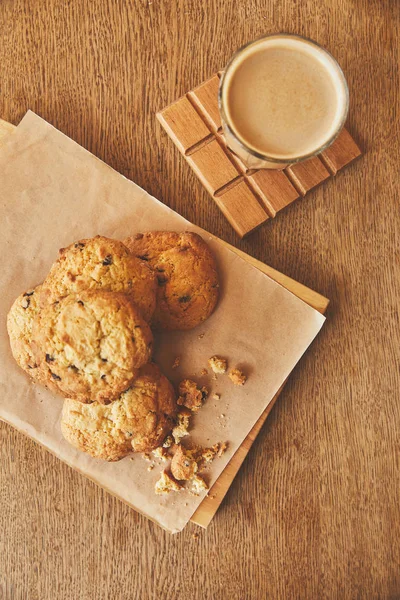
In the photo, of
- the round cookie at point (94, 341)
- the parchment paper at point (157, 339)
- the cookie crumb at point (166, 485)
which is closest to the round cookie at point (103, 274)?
the round cookie at point (94, 341)

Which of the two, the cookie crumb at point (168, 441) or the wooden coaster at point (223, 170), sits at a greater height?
the wooden coaster at point (223, 170)

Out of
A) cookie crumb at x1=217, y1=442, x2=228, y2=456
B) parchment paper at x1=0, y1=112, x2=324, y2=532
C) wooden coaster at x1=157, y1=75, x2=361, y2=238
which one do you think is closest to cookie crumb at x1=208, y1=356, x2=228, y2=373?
parchment paper at x1=0, y1=112, x2=324, y2=532

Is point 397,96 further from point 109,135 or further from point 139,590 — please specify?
point 139,590

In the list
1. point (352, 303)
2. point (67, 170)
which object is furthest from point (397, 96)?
point (67, 170)

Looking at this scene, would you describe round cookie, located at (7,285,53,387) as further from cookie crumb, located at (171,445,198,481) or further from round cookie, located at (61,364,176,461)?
cookie crumb, located at (171,445,198,481)

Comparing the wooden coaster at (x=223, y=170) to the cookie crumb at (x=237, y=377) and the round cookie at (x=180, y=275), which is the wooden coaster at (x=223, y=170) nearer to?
the round cookie at (x=180, y=275)

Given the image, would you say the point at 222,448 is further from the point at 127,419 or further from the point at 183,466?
the point at 127,419
